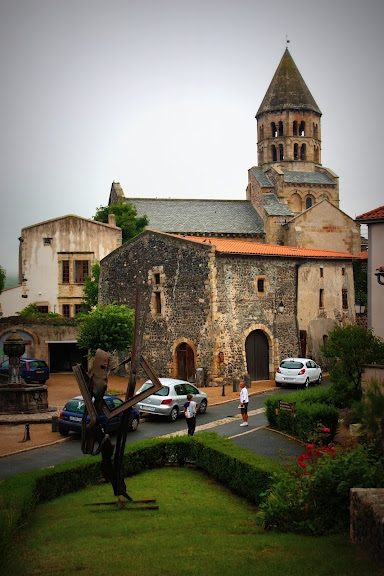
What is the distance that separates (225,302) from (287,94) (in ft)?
119

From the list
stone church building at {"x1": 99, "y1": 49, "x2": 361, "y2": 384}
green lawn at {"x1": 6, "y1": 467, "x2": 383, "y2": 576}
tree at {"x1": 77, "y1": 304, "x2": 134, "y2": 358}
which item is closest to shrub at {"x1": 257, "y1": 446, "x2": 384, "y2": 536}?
green lawn at {"x1": 6, "y1": 467, "x2": 383, "y2": 576}

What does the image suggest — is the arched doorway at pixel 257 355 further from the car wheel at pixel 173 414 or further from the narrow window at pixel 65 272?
the narrow window at pixel 65 272

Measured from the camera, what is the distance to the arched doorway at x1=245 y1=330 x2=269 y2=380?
30.1m

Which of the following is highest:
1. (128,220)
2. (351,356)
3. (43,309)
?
(128,220)

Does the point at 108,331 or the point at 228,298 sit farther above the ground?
the point at 228,298

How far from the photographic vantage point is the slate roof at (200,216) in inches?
1932

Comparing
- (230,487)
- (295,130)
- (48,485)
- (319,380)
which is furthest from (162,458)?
(295,130)

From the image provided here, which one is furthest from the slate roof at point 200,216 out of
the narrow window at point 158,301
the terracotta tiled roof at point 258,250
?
the narrow window at point 158,301

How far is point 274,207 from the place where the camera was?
52000 mm

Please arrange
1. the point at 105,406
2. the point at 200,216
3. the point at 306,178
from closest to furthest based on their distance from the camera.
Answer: the point at 105,406
the point at 200,216
the point at 306,178

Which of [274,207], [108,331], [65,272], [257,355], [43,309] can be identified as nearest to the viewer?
[108,331]

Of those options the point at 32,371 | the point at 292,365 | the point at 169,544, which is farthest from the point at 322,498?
the point at 32,371

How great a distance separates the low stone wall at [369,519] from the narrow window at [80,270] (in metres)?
32.7

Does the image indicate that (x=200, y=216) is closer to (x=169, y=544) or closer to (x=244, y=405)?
(x=244, y=405)
